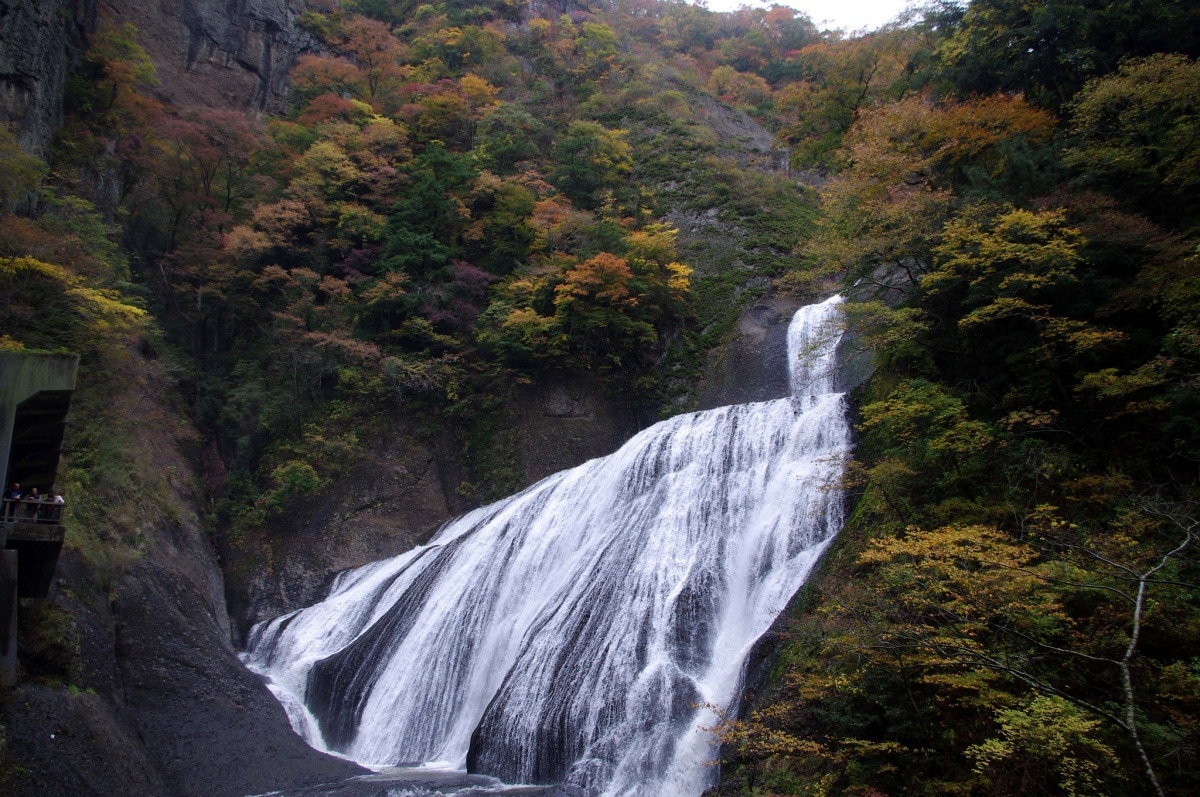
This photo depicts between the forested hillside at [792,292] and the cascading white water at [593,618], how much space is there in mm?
1379

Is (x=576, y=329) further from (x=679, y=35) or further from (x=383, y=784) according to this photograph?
(x=679, y=35)

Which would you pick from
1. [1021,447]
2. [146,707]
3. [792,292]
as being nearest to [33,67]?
[146,707]

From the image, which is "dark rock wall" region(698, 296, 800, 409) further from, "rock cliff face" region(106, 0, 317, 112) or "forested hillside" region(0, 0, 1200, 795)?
"rock cliff face" region(106, 0, 317, 112)

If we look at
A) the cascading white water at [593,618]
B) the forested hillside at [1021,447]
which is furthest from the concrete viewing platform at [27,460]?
the forested hillside at [1021,447]

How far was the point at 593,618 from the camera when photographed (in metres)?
12.6

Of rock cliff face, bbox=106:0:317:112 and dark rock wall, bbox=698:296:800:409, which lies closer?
dark rock wall, bbox=698:296:800:409

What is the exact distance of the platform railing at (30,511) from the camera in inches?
433

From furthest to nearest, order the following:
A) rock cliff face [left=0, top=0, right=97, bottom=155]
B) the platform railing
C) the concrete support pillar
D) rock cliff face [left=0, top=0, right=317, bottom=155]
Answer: rock cliff face [left=0, top=0, right=317, bottom=155] < rock cliff face [left=0, top=0, right=97, bottom=155] < the platform railing < the concrete support pillar

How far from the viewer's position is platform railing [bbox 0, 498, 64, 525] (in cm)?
1100

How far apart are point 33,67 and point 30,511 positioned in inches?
581

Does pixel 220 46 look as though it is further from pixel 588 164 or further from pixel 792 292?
pixel 792 292

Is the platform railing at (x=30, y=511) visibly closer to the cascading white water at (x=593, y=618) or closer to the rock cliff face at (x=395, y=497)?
the cascading white water at (x=593, y=618)

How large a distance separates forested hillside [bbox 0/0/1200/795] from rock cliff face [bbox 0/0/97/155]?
A: 1.75 m

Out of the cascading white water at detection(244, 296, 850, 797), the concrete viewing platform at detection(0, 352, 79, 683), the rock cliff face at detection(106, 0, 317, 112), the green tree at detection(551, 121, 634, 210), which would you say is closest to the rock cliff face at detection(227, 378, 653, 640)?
the cascading white water at detection(244, 296, 850, 797)
